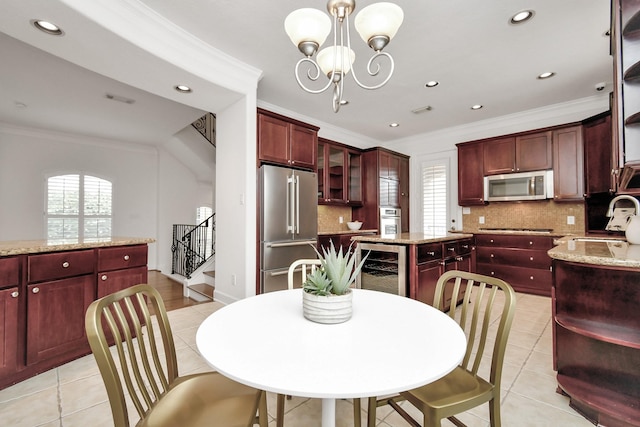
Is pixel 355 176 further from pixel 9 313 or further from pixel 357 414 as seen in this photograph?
pixel 9 313

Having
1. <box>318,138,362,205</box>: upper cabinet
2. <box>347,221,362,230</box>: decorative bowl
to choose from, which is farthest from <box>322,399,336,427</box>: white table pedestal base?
<box>347,221,362,230</box>: decorative bowl

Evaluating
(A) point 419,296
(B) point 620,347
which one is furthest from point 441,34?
(B) point 620,347

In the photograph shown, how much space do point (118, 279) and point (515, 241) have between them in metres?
4.93

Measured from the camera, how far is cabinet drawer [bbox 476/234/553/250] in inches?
159

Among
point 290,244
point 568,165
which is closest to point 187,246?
point 290,244

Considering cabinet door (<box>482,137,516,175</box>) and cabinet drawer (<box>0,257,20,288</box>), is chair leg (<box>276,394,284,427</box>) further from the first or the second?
cabinet door (<box>482,137,516,175</box>)

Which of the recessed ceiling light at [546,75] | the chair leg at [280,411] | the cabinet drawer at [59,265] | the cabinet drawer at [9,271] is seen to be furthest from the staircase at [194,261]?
the recessed ceiling light at [546,75]

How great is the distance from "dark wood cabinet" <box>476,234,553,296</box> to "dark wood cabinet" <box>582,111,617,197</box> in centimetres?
88

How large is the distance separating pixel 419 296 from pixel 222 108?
3.20 meters

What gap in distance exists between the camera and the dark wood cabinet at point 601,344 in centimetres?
154

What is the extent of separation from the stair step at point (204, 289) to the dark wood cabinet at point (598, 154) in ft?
17.5

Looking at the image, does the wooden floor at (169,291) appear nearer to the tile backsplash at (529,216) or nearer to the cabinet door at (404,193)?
the cabinet door at (404,193)

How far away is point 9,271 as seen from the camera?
1898 mm

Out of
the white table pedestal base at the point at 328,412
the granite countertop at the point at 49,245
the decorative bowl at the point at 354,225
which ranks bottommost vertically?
the white table pedestal base at the point at 328,412
